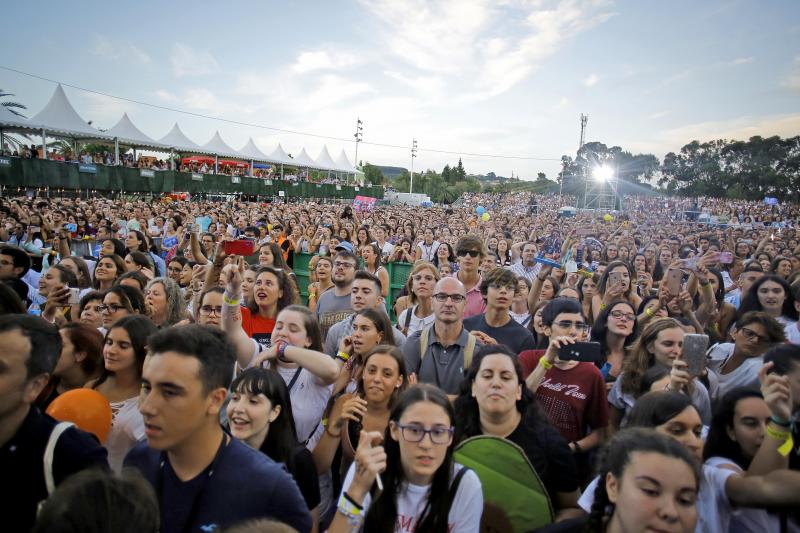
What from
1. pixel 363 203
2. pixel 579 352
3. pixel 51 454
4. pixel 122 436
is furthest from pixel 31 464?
pixel 363 203

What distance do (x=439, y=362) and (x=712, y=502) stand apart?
6.37 ft

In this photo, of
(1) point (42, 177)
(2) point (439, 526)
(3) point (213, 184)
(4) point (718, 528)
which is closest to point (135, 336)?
(2) point (439, 526)

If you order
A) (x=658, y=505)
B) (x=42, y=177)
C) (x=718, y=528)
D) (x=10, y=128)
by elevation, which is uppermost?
(x=10, y=128)

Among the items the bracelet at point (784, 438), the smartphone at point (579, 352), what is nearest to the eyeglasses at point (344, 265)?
the smartphone at point (579, 352)

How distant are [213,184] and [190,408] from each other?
96.3 feet

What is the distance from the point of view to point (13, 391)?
189 cm

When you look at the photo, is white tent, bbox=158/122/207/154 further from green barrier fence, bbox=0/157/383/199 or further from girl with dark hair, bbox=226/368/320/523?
girl with dark hair, bbox=226/368/320/523

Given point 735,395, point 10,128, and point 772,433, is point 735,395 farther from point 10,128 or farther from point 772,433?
point 10,128

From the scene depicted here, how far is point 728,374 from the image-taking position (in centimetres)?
373

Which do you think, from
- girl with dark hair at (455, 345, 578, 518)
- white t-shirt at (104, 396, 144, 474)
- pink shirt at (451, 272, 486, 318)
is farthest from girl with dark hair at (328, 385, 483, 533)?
pink shirt at (451, 272, 486, 318)

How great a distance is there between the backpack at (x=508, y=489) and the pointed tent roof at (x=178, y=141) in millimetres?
34470

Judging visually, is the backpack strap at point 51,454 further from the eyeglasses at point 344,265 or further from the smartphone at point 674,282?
the smartphone at point 674,282

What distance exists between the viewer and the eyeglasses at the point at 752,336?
3643mm

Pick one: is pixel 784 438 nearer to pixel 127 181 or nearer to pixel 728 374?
pixel 728 374
